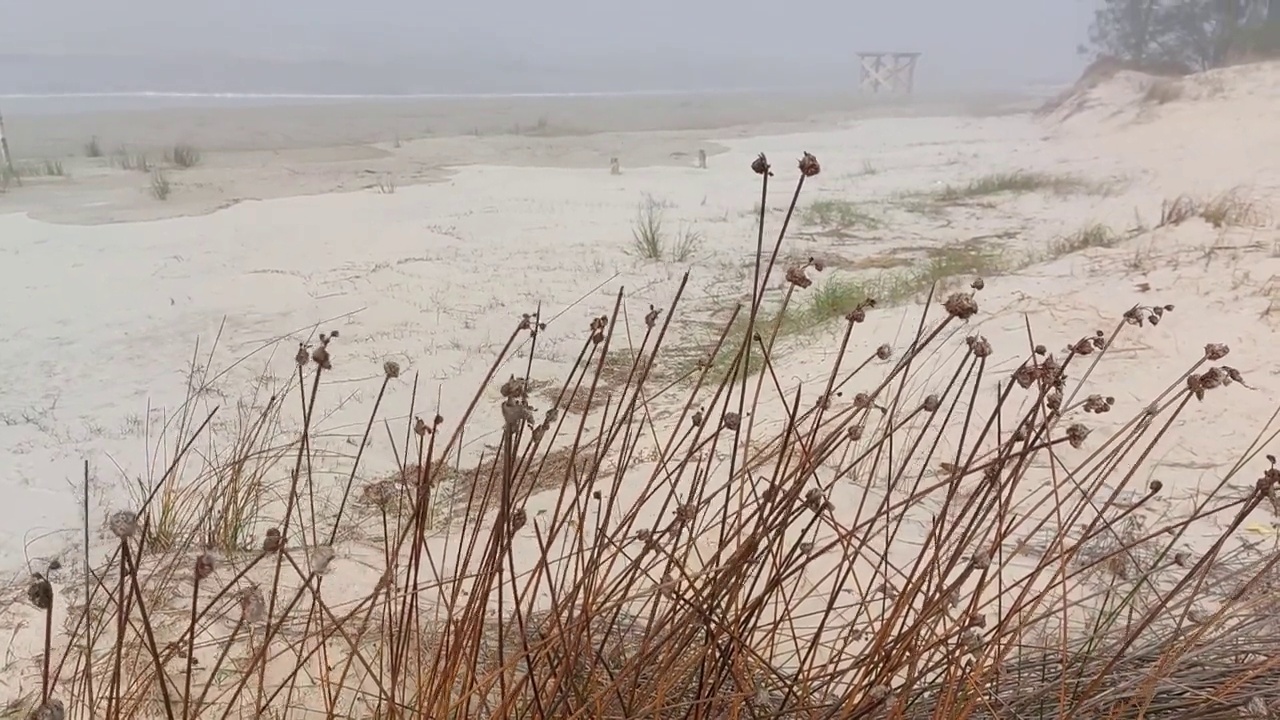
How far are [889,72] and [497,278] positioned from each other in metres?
40.4

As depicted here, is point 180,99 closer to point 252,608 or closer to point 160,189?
point 160,189

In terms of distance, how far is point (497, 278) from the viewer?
19.1 ft

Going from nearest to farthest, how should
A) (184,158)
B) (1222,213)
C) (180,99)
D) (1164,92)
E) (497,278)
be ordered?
(497,278) → (1222,213) → (184,158) → (1164,92) → (180,99)

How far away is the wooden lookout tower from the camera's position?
41094 millimetres

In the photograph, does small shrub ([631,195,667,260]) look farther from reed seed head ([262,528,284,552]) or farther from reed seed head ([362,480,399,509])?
reed seed head ([262,528,284,552])

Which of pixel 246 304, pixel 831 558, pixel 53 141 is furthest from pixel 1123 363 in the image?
pixel 53 141

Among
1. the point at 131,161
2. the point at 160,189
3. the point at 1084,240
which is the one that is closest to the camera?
the point at 1084,240

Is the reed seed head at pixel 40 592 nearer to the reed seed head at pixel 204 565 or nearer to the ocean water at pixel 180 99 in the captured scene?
the reed seed head at pixel 204 565

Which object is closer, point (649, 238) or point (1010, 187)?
point (649, 238)

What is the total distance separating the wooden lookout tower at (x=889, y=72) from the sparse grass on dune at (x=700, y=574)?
1590 inches

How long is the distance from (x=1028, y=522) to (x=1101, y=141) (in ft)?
49.6

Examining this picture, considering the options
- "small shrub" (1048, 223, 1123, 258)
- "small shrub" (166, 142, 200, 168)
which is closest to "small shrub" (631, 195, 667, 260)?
"small shrub" (1048, 223, 1123, 258)

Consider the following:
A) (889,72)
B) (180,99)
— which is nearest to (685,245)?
(180,99)

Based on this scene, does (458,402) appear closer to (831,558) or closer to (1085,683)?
(831,558)
